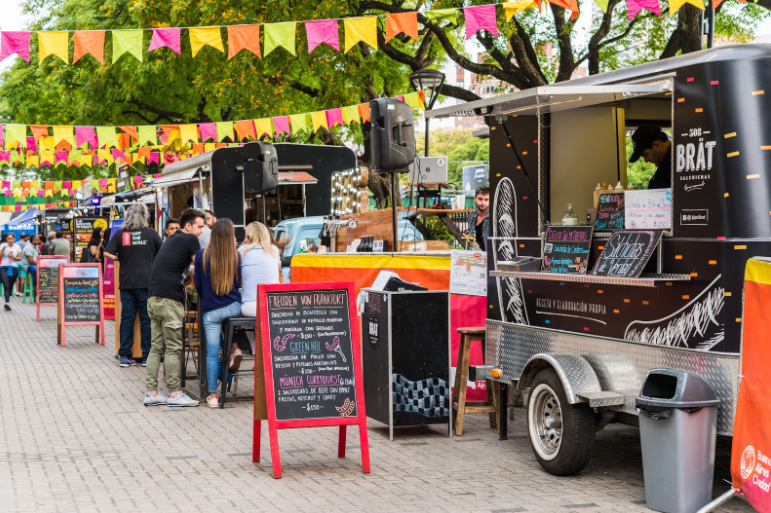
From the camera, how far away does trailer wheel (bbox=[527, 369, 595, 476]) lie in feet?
20.9

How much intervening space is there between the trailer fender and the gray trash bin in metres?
0.63

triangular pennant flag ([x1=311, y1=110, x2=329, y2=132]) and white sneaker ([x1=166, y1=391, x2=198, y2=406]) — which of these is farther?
triangular pennant flag ([x1=311, y1=110, x2=329, y2=132])

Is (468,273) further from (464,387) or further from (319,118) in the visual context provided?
(319,118)

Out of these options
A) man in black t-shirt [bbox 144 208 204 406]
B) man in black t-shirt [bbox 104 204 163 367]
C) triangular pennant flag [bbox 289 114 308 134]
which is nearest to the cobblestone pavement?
man in black t-shirt [bbox 144 208 204 406]

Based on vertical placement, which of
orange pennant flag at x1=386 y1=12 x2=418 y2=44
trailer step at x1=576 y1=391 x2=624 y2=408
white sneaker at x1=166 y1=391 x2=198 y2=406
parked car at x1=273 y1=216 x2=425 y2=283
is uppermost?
orange pennant flag at x1=386 y1=12 x2=418 y2=44

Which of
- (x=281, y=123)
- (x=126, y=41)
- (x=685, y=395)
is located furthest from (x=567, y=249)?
(x=281, y=123)

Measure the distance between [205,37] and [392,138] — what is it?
3666 mm

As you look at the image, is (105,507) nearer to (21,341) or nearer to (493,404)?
(493,404)

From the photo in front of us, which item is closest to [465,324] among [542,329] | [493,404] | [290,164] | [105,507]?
[493,404]

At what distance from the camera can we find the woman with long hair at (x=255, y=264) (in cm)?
939

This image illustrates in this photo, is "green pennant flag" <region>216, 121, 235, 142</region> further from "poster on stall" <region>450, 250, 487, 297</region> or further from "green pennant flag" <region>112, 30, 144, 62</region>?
"poster on stall" <region>450, 250, 487, 297</region>

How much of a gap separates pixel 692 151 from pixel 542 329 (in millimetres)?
1989

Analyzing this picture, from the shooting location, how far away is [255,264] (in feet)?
31.0

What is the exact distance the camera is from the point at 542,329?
23.9 feet
